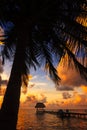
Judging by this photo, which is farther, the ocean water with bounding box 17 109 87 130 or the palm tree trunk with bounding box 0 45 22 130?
the ocean water with bounding box 17 109 87 130

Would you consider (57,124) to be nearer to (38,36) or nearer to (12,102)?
(38,36)

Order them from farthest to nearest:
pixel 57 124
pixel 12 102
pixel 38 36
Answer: pixel 57 124, pixel 38 36, pixel 12 102

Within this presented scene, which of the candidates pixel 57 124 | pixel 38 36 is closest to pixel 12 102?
pixel 38 36

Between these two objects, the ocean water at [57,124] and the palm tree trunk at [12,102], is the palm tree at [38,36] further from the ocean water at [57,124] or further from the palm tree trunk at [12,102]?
the ocean water at [57,124]

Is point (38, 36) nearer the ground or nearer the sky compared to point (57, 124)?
nearer the sky

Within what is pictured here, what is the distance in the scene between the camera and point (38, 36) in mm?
11453

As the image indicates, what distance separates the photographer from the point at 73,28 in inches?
411

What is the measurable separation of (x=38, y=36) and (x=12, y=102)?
3317 mm

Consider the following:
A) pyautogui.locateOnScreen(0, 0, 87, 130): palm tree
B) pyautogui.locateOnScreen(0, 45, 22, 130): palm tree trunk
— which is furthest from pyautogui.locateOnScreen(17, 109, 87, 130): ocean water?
pyautogui.locateOnScreen(0, 45, 22, 130): palm tree trunk

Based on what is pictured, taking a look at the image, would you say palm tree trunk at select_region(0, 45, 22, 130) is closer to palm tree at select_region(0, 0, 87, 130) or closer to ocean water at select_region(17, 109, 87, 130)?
palm tree at select_region(0, 0, 87, 130)

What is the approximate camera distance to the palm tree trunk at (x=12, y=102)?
29.6ft

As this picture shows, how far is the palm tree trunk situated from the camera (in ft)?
29.6

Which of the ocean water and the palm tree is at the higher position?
the palm tree

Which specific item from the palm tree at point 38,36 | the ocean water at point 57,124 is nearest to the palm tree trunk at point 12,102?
the palm tree at point 38,36
